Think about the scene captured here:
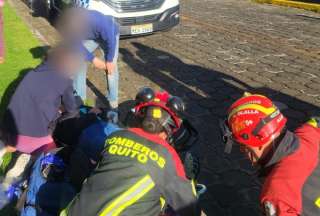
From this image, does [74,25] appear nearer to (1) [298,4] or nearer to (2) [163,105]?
(2) [163,105]

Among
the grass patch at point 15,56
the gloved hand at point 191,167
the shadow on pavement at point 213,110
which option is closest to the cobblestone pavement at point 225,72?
the shadow on pavement at point 213,110

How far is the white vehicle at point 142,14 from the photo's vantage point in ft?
29.0

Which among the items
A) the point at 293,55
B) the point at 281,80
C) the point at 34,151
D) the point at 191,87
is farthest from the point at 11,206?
the point at 293,55

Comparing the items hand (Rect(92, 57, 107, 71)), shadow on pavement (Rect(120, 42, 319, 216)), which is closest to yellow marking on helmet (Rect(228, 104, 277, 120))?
shadow on pavement (Rect(120, 42, 319, 216))

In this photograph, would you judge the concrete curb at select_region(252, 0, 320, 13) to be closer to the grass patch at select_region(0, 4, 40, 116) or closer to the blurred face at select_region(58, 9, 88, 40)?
the grass patch at select_region(0, 4, 40, 116)

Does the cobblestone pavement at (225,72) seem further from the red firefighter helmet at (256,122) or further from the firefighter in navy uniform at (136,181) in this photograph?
the red firefighter helmet at (256,122)

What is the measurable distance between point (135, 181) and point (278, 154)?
0.92 metres

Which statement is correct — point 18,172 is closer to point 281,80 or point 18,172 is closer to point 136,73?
point 136,73

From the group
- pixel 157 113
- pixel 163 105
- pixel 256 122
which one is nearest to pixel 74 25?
pixel 163 105

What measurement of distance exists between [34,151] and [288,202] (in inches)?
105

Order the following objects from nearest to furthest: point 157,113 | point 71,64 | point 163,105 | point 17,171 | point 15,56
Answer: point 157,113, point 163,105, point 71,64, point 17,171, point 15,56

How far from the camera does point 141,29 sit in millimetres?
Answer: 8992

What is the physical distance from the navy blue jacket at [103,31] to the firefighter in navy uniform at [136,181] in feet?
8.24

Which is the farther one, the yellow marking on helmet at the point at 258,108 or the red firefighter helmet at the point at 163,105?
the red firefighter helmet at the point at 163,105
